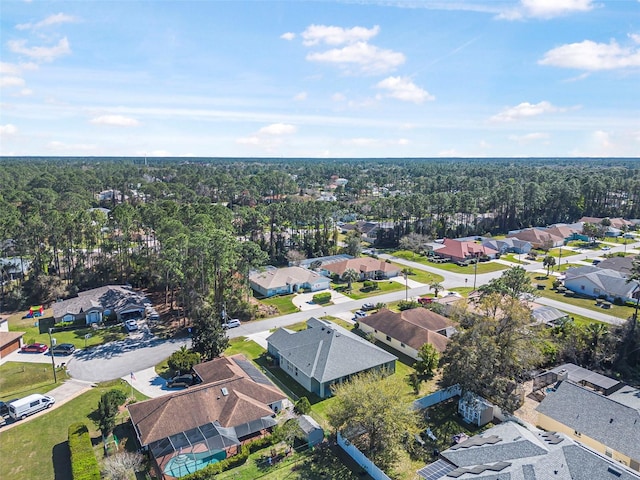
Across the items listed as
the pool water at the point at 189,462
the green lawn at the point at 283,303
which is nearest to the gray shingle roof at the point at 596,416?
the pool water at the point at 189,462

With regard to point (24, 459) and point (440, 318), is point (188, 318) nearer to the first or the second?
point (24, 459)

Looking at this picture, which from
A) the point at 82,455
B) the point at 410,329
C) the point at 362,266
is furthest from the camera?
the point at 362,266


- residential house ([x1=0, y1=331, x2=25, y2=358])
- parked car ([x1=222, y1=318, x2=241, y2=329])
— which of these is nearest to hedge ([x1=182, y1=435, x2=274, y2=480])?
parked car ([x1=222, y1=318, x2=241, y2=329])

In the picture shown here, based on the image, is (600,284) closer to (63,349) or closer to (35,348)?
(63,349)

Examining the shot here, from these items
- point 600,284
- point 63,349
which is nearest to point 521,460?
point 63,349

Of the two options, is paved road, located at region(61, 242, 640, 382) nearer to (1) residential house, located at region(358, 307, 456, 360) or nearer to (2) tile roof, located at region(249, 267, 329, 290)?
(1) residential house, located at region(358, 307, 456, 360)

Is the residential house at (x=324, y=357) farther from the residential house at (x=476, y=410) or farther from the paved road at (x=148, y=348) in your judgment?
the paved road at (x=148, y=348)

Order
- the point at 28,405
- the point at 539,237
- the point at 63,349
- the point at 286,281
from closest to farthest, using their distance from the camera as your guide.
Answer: the point at 28,405 → the point at 63,349 → the point at 286,281 → the point at 539,237
